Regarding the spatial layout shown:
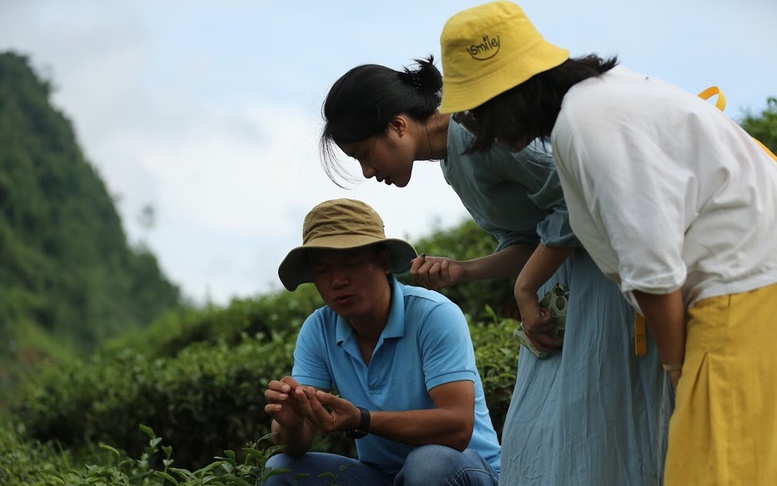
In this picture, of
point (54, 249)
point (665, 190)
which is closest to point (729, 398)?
point (665, 190)

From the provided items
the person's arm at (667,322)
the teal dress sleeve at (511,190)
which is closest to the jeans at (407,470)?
the teal dress sleeve at (511,190)

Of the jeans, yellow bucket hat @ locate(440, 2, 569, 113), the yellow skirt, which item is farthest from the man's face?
the yellow skirt

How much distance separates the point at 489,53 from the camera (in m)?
2.33

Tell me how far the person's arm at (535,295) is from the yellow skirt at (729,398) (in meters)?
0.46

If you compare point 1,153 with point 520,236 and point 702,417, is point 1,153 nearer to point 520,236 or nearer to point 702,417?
point 520,236

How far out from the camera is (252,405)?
5.62m

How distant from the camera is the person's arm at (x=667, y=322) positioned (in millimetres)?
2154

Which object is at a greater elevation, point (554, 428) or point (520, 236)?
point (520, 236)

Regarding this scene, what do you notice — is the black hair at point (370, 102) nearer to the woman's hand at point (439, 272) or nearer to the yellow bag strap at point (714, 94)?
the woman's hand at point (439, 272)

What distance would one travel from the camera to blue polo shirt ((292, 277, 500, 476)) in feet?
11.1

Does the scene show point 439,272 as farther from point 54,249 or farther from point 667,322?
point 54,249

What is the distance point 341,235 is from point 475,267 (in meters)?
0.62

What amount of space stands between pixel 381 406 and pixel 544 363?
0.87m

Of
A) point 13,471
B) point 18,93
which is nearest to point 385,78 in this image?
point 13,471
